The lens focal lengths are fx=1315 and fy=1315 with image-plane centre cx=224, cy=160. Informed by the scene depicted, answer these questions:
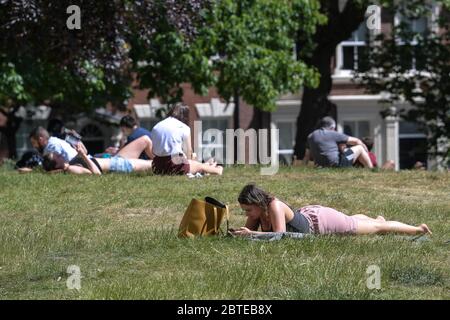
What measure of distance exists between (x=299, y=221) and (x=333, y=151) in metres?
8.90

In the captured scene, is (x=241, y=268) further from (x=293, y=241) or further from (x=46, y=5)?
(x=46, y=5)

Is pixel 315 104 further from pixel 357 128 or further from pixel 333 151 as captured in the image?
pixel 333 151

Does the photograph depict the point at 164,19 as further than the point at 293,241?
Yes

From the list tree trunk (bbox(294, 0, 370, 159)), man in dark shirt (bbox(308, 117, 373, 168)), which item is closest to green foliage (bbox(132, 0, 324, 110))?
tree trunk (bbox(294, 0, 370, 159))

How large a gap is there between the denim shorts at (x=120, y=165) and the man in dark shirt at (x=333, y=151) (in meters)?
3.43

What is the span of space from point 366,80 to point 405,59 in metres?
1.31

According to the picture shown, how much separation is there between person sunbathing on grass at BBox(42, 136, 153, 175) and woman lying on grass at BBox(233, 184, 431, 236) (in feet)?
22.8

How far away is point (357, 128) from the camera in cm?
4819

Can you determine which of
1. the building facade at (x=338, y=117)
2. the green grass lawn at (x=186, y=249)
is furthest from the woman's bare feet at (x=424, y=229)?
the building facade at (x=338, y=117)

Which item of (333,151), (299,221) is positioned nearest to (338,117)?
(333,151)

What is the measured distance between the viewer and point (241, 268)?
37.2ft

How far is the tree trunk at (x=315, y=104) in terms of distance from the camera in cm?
3584

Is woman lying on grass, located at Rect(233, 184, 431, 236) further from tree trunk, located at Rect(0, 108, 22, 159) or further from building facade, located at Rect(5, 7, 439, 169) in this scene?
building facade, located at Rect(5, 7, 439, 169)
